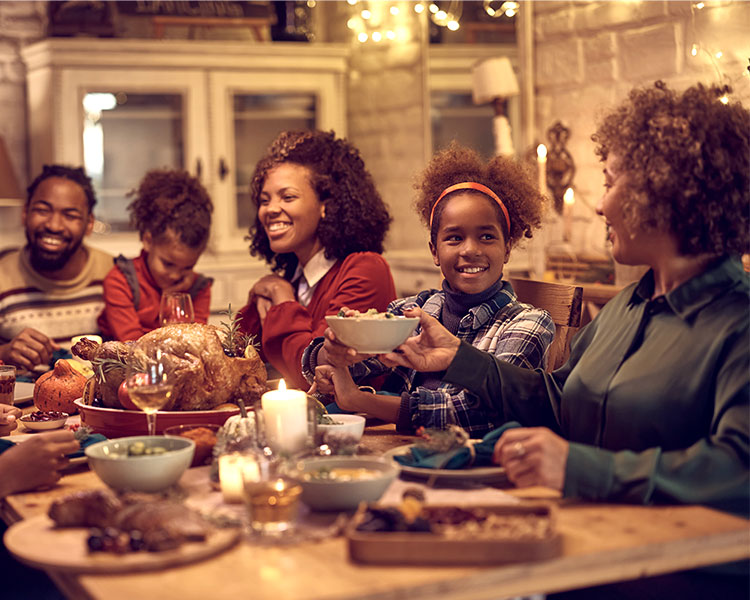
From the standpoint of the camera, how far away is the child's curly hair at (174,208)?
3.44 meters

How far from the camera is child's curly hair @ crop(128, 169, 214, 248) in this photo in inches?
135

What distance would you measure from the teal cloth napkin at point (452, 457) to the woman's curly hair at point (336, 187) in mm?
1338

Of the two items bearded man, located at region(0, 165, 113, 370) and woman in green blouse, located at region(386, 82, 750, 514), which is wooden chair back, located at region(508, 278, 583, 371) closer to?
woman in green blouse, located at region(386, 82, 750, 514)

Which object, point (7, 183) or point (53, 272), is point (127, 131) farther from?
point (53, 272)

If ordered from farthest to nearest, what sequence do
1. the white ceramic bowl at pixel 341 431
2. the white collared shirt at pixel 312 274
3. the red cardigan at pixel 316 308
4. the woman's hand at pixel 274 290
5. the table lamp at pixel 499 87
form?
the table lamp at pixel 499 87 → the white collared shirt at pixel 312 274 → the woman's hand at pixel 274 290 → the red cardigan at pixel 316 308 → the white ceramic bowl at pixel 341 431

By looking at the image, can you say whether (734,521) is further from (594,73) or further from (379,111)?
(379,111)

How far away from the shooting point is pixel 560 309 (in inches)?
92.3

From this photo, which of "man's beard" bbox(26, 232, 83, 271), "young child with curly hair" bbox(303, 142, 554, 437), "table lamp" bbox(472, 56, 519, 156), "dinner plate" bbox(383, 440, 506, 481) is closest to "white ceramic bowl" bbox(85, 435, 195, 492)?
"dinner plate" bbox(383, 440, 506, 481)

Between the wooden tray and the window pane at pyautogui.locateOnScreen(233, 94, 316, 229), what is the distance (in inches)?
166

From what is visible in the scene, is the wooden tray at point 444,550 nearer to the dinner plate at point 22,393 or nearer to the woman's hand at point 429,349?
the woman's hand at point 429,349

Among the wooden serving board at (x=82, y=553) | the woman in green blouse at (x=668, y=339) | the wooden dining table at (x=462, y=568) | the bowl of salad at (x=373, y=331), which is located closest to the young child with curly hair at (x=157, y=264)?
the bowl of salad at (x=373, y=331)

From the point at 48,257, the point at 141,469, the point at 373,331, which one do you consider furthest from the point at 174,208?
the point at 141,469

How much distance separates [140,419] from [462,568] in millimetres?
965

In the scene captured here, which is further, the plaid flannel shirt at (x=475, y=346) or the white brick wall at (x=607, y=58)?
the white brick wall at (x=607, y=58)
